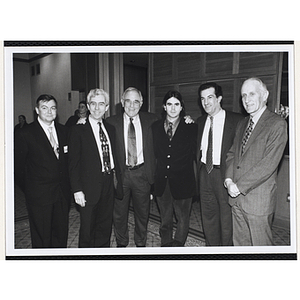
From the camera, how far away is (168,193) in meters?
3.33

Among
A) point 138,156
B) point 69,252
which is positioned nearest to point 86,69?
point 138,156

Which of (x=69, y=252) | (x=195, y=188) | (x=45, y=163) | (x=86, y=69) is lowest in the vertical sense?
(x=69, y=252)

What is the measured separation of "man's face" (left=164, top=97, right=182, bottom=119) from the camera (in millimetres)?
3279

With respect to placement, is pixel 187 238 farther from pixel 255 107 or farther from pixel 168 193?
pixel 255 107

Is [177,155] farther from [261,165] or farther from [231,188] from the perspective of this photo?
[261,165]

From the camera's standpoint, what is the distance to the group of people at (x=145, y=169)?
3.21 meters

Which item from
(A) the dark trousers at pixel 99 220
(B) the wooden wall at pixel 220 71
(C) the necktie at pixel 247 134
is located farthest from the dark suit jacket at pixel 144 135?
(C) the necktie at pixel 247 134

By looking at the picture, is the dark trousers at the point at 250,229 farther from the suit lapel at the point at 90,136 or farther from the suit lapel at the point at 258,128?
the suit lapel at the point at 90,136

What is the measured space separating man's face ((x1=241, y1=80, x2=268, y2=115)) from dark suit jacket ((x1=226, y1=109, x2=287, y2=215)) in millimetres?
94

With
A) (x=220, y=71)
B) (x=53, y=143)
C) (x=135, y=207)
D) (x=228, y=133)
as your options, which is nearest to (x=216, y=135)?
(x=228, y=133)

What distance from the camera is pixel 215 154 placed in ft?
10.7

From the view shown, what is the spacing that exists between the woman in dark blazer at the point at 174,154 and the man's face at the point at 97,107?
1.61 feet
